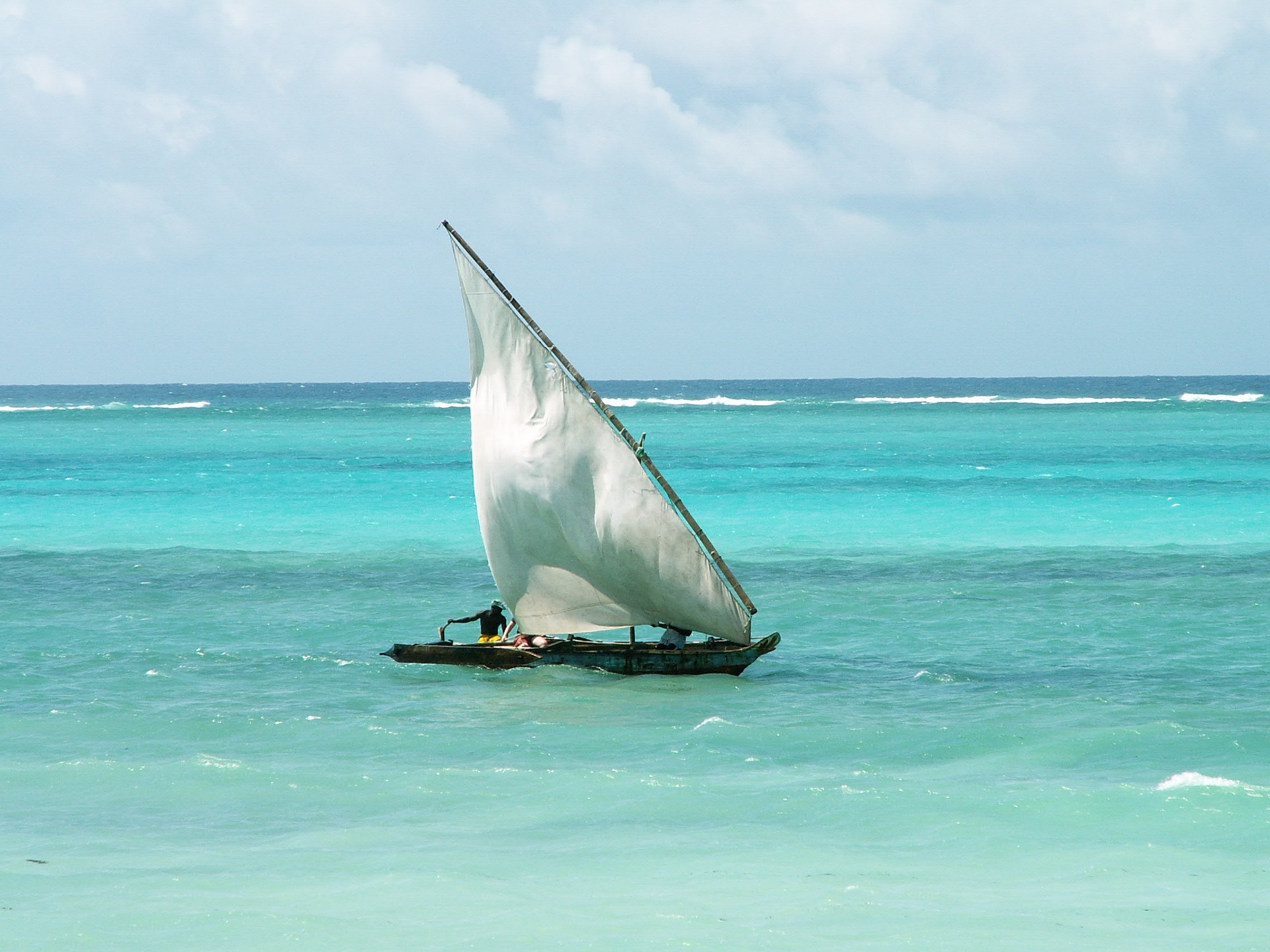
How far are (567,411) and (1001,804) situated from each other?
8776mm

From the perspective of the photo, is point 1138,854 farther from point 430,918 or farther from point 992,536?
point 992,536

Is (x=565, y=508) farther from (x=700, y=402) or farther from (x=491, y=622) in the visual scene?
(x=700, y=402)

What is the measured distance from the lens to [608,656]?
68.1 ft

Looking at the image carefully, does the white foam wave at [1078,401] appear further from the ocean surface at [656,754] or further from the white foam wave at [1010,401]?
the ocean surface at [656,754]

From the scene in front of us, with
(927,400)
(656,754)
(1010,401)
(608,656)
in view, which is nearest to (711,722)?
(656,754)

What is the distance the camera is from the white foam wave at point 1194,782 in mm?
15211

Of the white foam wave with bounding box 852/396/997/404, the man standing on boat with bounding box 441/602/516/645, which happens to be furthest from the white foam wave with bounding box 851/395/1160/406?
the man standing on boat with bounding box 441/602/516/645

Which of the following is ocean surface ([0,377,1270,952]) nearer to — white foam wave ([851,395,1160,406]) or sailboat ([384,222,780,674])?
sailboat ([384,222,780,674])

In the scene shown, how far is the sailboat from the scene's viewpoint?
20.2 metres

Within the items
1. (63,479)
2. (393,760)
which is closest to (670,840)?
(393,760)

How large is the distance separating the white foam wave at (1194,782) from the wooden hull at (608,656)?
6291 mm

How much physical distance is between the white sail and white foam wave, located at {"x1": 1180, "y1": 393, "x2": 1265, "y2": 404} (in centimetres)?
13207

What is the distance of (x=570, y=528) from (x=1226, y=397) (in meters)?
149

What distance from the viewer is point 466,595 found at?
28250 millimetres
